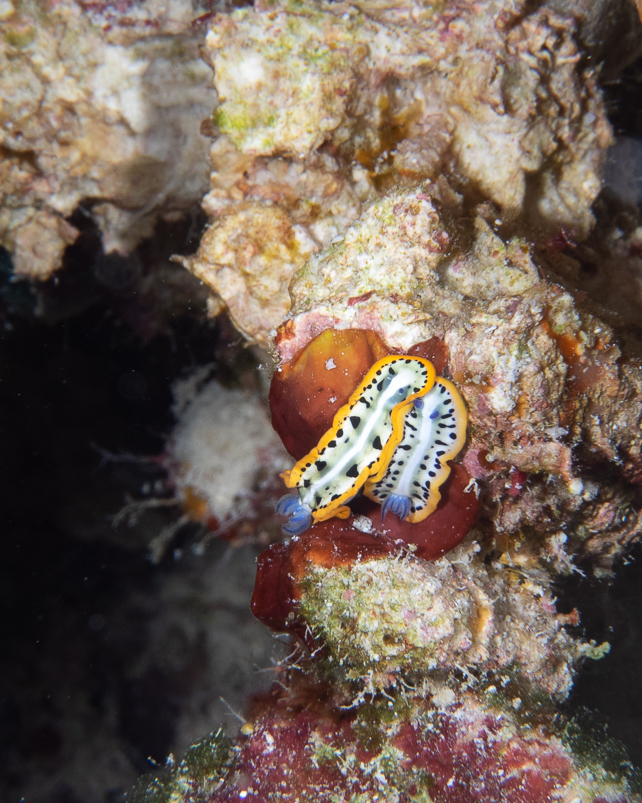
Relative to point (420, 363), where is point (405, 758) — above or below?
below

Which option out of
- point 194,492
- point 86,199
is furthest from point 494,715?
point 86,199

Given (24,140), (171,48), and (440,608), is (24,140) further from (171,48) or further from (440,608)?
(440,608)

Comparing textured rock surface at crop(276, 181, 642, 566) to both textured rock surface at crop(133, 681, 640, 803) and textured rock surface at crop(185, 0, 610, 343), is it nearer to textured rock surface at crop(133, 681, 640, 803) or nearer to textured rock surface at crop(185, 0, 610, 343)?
Result: textured rock surface at crop(185, 0, 610, 343)

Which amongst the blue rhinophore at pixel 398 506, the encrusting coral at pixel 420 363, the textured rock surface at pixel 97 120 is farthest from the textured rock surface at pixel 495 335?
the textured rock surface at pixel 97 120

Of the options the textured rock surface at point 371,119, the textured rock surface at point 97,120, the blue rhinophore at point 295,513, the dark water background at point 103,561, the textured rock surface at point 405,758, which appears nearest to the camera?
the textured rock surface at point 405,758

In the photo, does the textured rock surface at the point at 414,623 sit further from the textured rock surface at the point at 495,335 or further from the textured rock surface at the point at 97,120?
the textured rock surface at the point at 97,120

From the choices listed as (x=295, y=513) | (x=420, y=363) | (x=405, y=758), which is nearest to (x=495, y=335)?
(x=420, y=363)

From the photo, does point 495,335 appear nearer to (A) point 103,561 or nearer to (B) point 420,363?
(B) point 420,363
